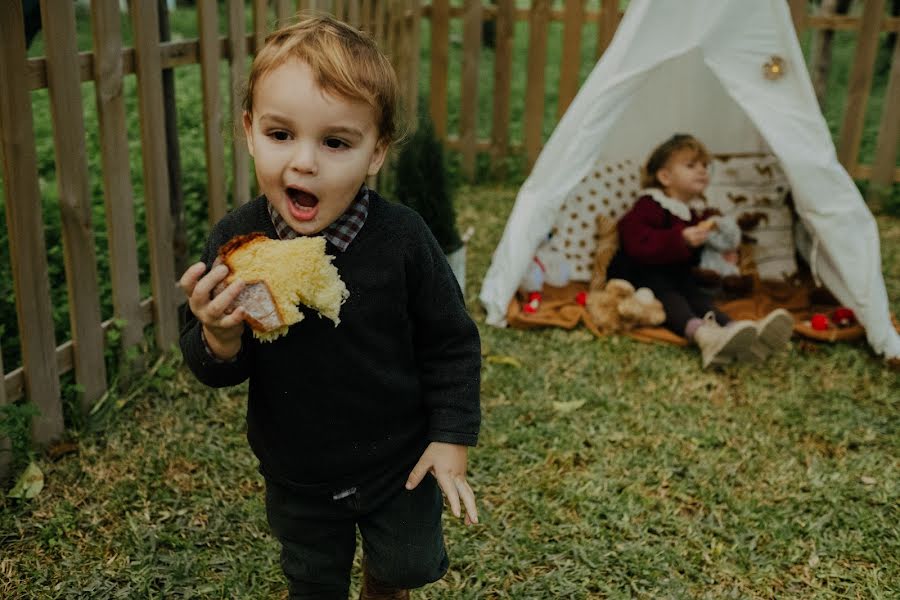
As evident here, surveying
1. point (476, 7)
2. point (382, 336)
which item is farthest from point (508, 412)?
point (476, 7)

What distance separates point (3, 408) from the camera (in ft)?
10.3

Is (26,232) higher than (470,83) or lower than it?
higher

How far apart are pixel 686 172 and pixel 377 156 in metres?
3.78

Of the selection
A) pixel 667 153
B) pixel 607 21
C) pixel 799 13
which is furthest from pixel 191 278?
pixel 799 13

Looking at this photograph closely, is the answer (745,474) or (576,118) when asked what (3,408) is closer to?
(745,474)

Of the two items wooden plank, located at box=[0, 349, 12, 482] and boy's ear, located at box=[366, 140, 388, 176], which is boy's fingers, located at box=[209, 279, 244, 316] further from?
wooden plank, located at box=[0, 349, 12, 482]

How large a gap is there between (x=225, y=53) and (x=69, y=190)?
138cm

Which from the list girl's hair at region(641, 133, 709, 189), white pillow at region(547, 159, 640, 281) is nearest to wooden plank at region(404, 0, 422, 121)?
white pillow at region(547, 159, 640, 281)

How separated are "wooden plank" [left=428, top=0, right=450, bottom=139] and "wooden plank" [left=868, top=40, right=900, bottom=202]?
11.6ft

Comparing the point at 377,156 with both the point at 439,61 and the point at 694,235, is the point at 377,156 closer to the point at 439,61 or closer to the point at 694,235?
the point at 694,235

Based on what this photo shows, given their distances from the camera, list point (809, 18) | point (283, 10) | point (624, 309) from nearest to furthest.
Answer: point (283, 10)
point (624, 309)
point (809, 18)

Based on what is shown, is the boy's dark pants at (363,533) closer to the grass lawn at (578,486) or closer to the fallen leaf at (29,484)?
the grass lawn at (578,486)

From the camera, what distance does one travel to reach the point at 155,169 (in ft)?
12.7

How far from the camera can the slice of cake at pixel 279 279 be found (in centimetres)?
176
